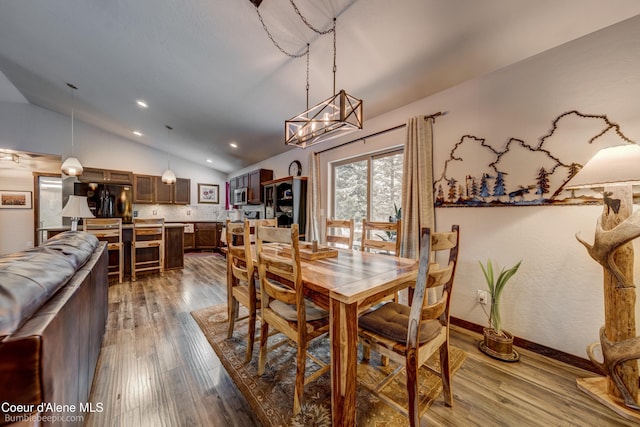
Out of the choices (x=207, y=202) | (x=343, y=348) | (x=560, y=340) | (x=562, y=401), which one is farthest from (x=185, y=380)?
(x=207, y=202)

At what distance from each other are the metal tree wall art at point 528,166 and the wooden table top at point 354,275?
Result: 1115mm

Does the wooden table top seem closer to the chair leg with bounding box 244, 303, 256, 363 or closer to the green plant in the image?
the chair leg with bounding box 244, 303, 256, 363

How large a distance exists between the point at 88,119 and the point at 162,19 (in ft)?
16.7

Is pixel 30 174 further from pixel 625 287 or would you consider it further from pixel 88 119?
pixel 625 287

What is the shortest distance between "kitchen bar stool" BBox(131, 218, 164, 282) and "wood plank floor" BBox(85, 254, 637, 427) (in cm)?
195

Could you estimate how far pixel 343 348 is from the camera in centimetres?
117

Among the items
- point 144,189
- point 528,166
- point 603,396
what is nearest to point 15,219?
point 144,189

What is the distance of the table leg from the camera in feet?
3.81

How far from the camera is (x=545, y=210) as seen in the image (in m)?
1.88

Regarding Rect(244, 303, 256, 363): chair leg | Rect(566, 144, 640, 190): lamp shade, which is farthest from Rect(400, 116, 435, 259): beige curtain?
Rect(244, 303, 256, 363): chair leg

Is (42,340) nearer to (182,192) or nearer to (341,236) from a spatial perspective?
(341,236)

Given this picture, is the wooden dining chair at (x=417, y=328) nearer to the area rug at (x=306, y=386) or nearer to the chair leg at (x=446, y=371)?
the chair leg at (x=446, y=371)

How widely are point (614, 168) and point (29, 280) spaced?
2.75m

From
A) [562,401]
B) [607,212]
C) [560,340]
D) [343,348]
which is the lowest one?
[562,401]
